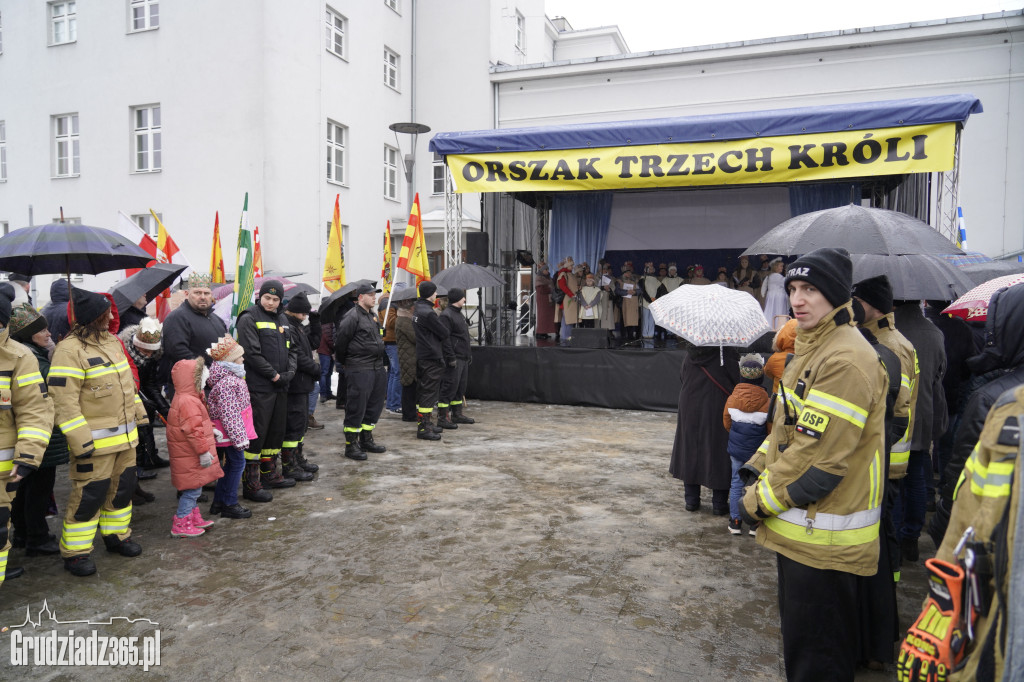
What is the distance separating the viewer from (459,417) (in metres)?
9.02

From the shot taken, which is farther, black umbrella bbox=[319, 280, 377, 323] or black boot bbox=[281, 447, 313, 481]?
black umbrella bbox=[319, 280, 377, 323]

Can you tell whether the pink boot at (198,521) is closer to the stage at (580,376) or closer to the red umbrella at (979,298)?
the red umbrella at (979,298)

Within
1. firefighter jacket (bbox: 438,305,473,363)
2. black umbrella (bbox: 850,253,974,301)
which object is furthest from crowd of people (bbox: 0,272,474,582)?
black umbrella (bbox: 850,253,974,301)

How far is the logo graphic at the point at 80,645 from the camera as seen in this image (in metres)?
3.12

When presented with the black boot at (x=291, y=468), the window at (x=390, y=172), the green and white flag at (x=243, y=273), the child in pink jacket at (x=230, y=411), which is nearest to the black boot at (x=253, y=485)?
the child in pink jacket at (x=230, y=411)

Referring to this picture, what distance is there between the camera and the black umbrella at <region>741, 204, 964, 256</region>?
4168 millimetres

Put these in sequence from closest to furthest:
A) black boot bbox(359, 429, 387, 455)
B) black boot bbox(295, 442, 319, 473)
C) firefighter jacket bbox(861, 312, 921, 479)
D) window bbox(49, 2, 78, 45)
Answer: firefighter jacket bbox(861, 312, 921, 479) < black boot bbox(295, 442, 319, 473) < black boot bbox(359, 429, 387, 455) < window bbox(49, 2, 78, 45)

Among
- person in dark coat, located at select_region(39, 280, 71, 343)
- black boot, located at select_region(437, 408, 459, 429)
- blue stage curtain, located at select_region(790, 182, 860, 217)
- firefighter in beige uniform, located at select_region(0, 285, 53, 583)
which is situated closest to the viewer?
firefighter in beige uniform, located at select_region(0, 285, 53, 583)

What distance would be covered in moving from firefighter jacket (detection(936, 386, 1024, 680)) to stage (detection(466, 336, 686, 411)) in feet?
26.9

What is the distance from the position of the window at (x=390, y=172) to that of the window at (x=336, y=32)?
3.13 m

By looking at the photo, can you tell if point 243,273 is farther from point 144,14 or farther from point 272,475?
point 144,14

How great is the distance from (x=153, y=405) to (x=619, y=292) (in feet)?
32.1

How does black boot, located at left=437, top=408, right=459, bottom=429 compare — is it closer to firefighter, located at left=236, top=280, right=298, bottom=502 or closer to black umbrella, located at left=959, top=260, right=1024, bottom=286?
firefighter, located at left=236, top=280, right=298, bottom=502

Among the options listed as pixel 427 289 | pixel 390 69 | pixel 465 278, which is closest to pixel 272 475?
pixel 427 289
